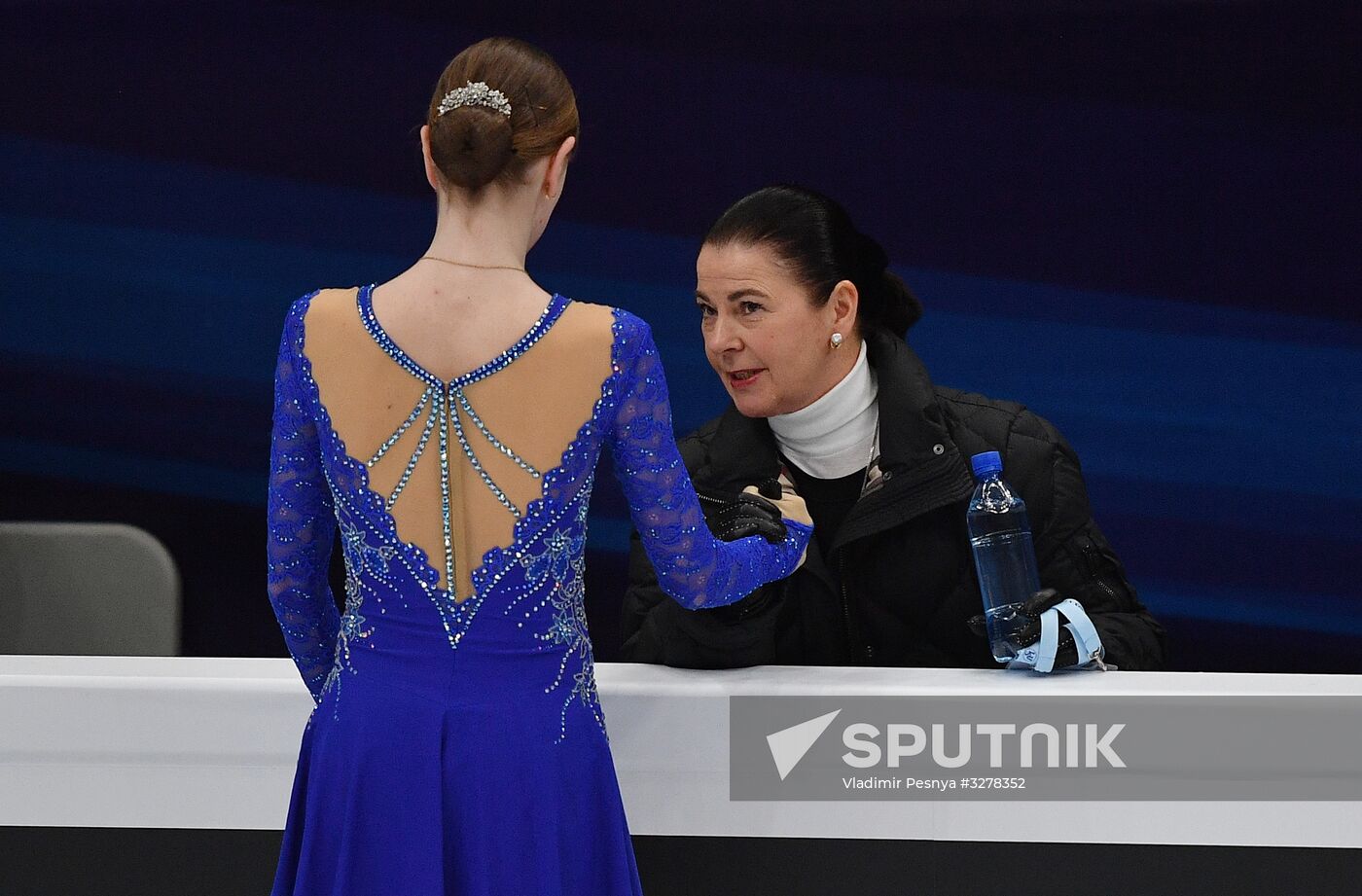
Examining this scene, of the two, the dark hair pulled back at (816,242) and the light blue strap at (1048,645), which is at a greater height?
the dark hair pulled back at (816,242)

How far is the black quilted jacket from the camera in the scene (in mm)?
2658

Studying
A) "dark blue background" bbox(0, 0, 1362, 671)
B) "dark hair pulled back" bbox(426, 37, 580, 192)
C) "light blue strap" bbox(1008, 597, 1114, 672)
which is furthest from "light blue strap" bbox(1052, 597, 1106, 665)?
"dark blue background" bbox(0, 0, 1362, 671)

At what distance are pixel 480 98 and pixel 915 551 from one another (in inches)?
48.1

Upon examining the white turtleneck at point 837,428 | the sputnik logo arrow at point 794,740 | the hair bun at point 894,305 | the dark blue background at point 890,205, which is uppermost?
the dark blue background at point 890,205

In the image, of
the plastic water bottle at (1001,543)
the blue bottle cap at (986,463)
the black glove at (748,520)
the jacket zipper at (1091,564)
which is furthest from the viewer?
the jacket zipper at (1091,564)

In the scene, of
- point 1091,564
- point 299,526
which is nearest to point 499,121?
point 299,526

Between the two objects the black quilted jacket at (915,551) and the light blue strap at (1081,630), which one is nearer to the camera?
the light blue strap at (1081,630)

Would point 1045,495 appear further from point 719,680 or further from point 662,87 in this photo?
point 662,87

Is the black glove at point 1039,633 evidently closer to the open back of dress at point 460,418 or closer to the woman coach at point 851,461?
the woman coach at point 851,461

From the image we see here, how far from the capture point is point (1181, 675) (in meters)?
2.24

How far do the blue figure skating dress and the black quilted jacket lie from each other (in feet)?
2.16

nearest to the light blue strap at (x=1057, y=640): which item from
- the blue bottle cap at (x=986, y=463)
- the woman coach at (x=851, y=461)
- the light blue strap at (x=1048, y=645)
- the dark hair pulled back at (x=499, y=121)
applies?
the light blue strap at (x=1048, y=645)

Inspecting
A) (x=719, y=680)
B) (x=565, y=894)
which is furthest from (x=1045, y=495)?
(x=565, y=894)

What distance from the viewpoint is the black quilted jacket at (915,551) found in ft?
8.72
